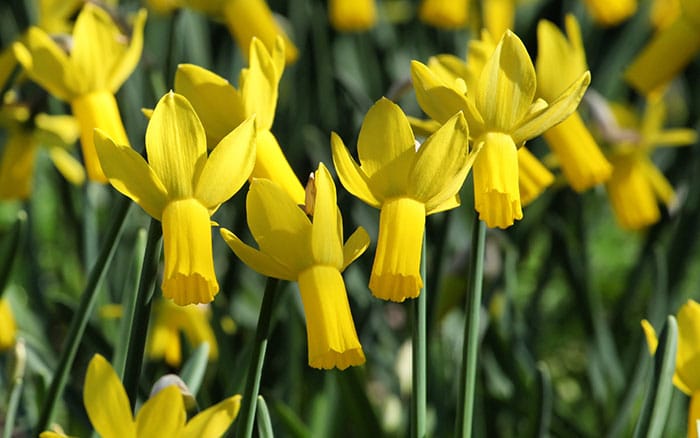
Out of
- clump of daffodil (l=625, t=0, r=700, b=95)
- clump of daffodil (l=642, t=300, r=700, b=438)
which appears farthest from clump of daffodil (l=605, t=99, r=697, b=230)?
clump of daffodil (l=642, t=300, r=700, b=438)

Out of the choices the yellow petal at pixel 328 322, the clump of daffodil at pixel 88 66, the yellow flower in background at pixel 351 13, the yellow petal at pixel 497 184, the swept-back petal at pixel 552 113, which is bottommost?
the yellow petal at pixel 328 322

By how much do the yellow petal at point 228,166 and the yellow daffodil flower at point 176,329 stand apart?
0.93 m

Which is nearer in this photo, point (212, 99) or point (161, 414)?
point (161, 414)

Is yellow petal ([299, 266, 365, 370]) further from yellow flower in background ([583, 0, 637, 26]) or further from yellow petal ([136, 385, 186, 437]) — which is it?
yellow flower in background ([583, 0, 637, 26])

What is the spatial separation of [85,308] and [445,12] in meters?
1.61

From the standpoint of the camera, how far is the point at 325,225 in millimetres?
1042

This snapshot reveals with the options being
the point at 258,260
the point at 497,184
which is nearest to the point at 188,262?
the point at 258,260

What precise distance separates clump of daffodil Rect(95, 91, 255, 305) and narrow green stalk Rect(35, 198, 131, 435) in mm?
159

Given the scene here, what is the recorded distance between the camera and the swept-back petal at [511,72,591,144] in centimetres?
110

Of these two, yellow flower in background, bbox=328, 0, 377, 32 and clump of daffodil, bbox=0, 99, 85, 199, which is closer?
clump of daffodil, bbox=0, 99, 85, 199

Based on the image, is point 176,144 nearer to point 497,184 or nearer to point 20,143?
point 497,184

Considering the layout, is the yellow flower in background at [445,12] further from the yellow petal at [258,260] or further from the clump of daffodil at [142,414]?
the clump of daffodil at [142,414]

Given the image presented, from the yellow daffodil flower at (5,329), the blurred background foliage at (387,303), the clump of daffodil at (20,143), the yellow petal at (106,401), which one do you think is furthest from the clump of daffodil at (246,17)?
the yellow petal at (106,401)

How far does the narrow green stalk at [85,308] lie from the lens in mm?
1242
